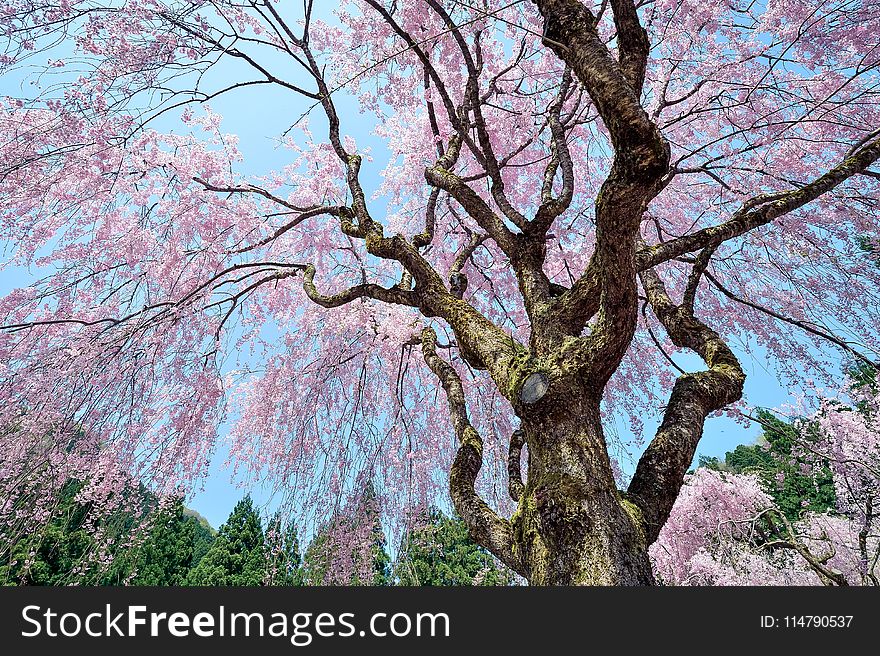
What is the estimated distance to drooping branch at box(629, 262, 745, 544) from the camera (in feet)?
6.89

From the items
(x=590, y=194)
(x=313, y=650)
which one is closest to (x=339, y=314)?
(x=590, y=194)

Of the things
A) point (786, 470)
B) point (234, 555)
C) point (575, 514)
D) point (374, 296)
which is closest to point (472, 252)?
point (374, 296)

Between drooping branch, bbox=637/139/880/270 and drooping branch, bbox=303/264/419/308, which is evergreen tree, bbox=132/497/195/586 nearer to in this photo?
drooping branch, bbox=303/264/419/308

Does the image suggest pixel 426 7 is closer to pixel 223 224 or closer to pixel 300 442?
pixel 223 224

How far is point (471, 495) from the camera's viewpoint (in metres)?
2.50

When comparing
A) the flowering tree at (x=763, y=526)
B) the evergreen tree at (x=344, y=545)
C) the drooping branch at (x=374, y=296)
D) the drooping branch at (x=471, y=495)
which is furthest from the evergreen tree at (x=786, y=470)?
the evergreen tree at (x=344, y=545)

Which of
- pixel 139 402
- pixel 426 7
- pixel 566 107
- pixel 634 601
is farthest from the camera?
pixel 566 107

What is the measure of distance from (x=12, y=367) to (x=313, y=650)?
10.4 ft

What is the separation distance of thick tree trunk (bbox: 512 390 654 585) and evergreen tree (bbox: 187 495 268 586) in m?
15.7

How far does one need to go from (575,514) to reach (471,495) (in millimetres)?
774

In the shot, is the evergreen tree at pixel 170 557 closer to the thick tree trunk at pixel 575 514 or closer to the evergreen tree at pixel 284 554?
the evergreen tree at pixel 284 554

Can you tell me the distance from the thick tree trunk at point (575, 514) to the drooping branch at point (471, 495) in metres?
0.09

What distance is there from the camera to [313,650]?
64.5 inches

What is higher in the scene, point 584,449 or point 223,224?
point 223,224
